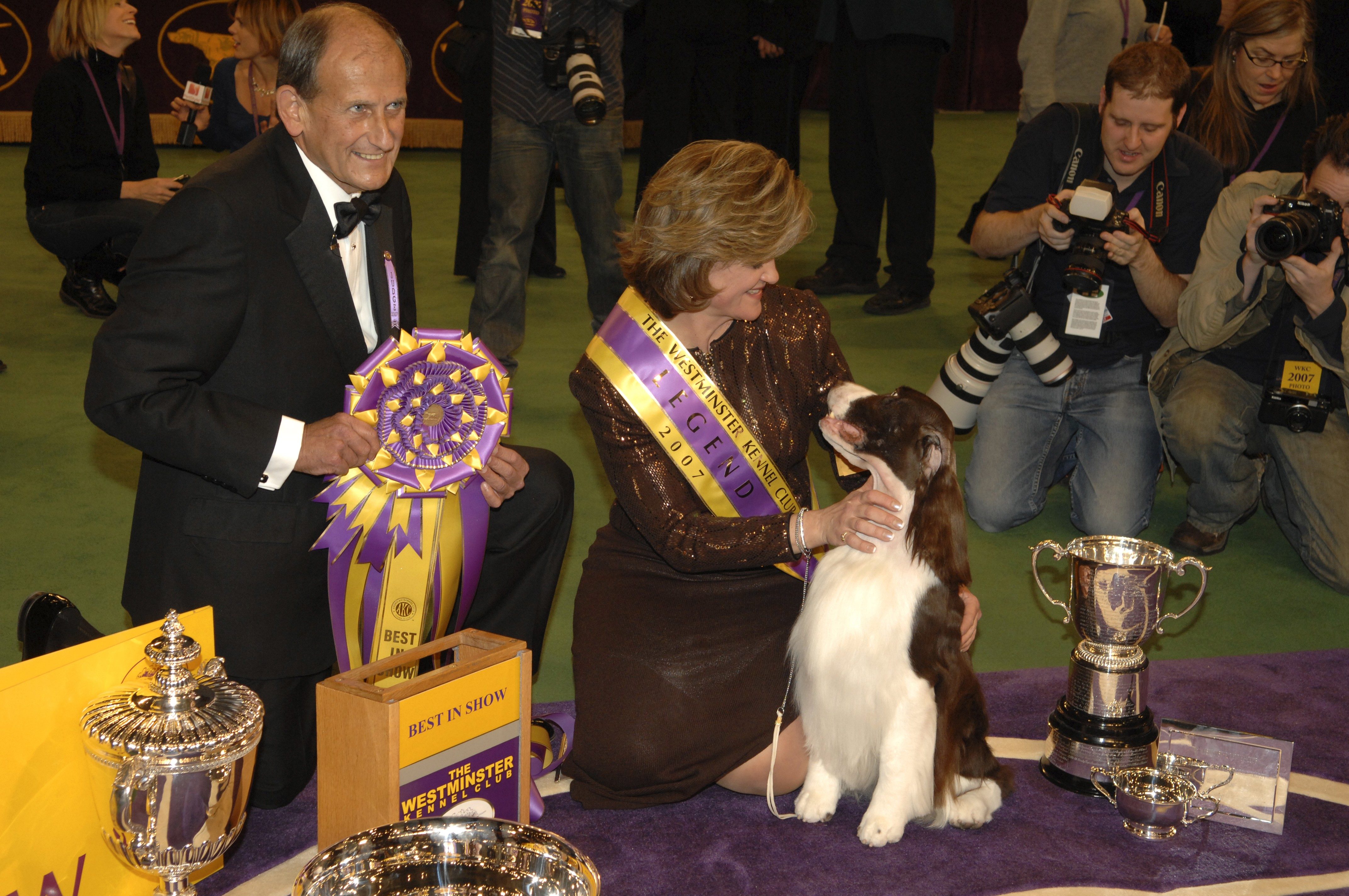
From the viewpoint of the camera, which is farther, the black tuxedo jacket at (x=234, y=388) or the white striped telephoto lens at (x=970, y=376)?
the white striped telephoto lens at (x=970, y=376)

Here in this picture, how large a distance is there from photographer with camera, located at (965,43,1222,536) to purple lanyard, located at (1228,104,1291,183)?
1.55 ft

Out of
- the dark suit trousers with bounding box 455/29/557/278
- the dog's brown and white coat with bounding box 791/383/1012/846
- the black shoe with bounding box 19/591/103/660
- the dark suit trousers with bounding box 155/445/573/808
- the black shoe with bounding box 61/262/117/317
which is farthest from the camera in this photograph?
the dark suit trousers with bounding box 455/29/557/278

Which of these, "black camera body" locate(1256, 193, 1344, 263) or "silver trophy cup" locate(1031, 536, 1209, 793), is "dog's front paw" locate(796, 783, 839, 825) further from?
"black camera body" locate(1256, 193, 1344, 263)

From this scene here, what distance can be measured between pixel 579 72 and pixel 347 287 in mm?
2724

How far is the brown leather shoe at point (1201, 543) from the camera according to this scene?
→ 415 cm

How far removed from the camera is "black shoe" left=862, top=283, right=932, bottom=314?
268 inches

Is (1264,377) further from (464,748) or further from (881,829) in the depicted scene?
(464,748)

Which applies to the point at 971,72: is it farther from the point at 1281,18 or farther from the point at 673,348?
the point at 673,348

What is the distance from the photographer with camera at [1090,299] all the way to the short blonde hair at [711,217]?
1714 millimetres

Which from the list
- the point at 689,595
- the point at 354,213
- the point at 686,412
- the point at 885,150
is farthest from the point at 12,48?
the point at 689,595

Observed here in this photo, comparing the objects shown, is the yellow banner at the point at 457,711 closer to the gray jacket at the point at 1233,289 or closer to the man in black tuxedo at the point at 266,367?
the man in black tuxedo at the point at 266,367

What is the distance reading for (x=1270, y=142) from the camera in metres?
4.59

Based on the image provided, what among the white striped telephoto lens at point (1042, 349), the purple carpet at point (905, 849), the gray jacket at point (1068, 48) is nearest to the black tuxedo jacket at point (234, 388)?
the purple carpet at point (905, 849)

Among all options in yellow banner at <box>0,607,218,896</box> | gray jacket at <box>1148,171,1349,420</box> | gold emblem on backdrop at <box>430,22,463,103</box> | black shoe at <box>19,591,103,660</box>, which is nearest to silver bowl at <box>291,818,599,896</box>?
yellow banner at <box>0,607,218,896</box>
